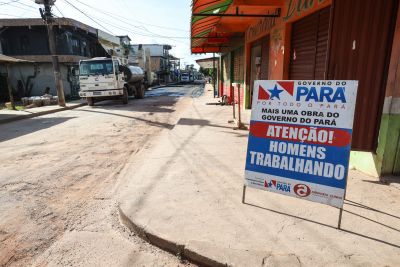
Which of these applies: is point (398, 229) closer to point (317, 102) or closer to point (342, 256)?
point (342, 256)

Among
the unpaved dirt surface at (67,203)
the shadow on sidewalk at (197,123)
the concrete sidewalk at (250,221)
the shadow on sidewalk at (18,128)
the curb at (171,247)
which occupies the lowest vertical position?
the shadow on sidewalk at (18,128)

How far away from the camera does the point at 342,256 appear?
249 centimetres

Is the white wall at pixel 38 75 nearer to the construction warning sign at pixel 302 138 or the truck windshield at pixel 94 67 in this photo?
the truck windshield at pixel 94 67

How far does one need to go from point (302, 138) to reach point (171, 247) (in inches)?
69.3

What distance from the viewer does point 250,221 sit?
10.1 ft

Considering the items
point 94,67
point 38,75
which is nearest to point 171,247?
point 94,67

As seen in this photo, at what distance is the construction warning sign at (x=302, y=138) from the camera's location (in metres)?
2.78

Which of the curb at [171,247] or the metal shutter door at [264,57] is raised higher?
the metal shutter door at [264,57]

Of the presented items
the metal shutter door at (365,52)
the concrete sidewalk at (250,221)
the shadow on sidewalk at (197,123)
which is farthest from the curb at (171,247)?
the shadow on sidewalk at (197,123)

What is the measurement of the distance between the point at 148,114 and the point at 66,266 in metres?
10.3

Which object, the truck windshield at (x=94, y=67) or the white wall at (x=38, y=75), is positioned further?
the white wall at (x=38, y=75)

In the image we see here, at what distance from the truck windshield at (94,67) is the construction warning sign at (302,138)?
47.3ft

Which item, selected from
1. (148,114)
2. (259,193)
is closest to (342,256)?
(259,193)

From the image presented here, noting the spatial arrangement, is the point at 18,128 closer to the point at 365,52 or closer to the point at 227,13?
the point at 227,13
